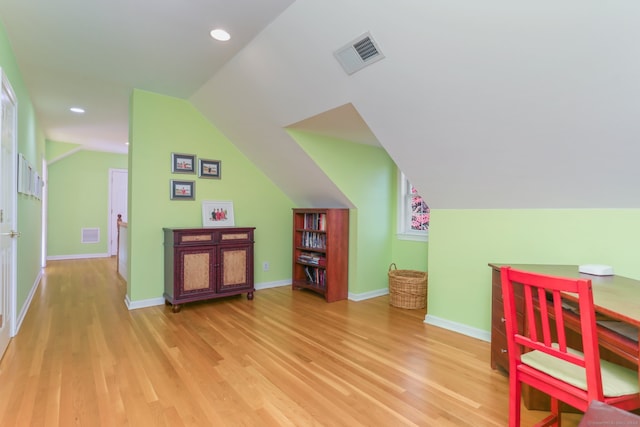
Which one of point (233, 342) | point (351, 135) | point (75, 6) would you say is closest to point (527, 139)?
point (351, 135)

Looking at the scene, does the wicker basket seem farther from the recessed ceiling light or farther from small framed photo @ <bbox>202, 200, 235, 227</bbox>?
the recessed ceiling light

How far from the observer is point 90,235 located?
7.35 metres

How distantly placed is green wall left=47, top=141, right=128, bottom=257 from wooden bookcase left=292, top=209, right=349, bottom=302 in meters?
5.42

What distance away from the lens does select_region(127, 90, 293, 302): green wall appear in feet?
12.1

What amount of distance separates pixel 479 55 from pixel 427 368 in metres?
2.01

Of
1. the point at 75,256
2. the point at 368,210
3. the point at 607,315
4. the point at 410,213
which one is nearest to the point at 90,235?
the point at 75,256

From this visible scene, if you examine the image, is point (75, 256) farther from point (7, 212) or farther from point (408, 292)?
point (408, 292)

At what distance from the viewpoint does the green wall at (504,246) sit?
217 cm

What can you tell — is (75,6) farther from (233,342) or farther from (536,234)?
(536,234)

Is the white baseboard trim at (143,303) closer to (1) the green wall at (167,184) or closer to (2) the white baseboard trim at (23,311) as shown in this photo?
(1) the green wall at (167,184)

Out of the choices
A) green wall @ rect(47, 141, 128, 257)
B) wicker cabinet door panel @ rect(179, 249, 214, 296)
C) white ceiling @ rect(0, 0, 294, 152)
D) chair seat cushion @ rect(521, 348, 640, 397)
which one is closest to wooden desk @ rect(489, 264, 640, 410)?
chair seat cushion @ rect(521, 348, 640, 397)

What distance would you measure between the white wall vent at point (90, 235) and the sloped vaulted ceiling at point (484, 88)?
20.2 ft

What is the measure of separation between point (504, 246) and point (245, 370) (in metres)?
2.23

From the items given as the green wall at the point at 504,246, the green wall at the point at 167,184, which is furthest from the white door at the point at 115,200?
the green wall at the point at 504,246
